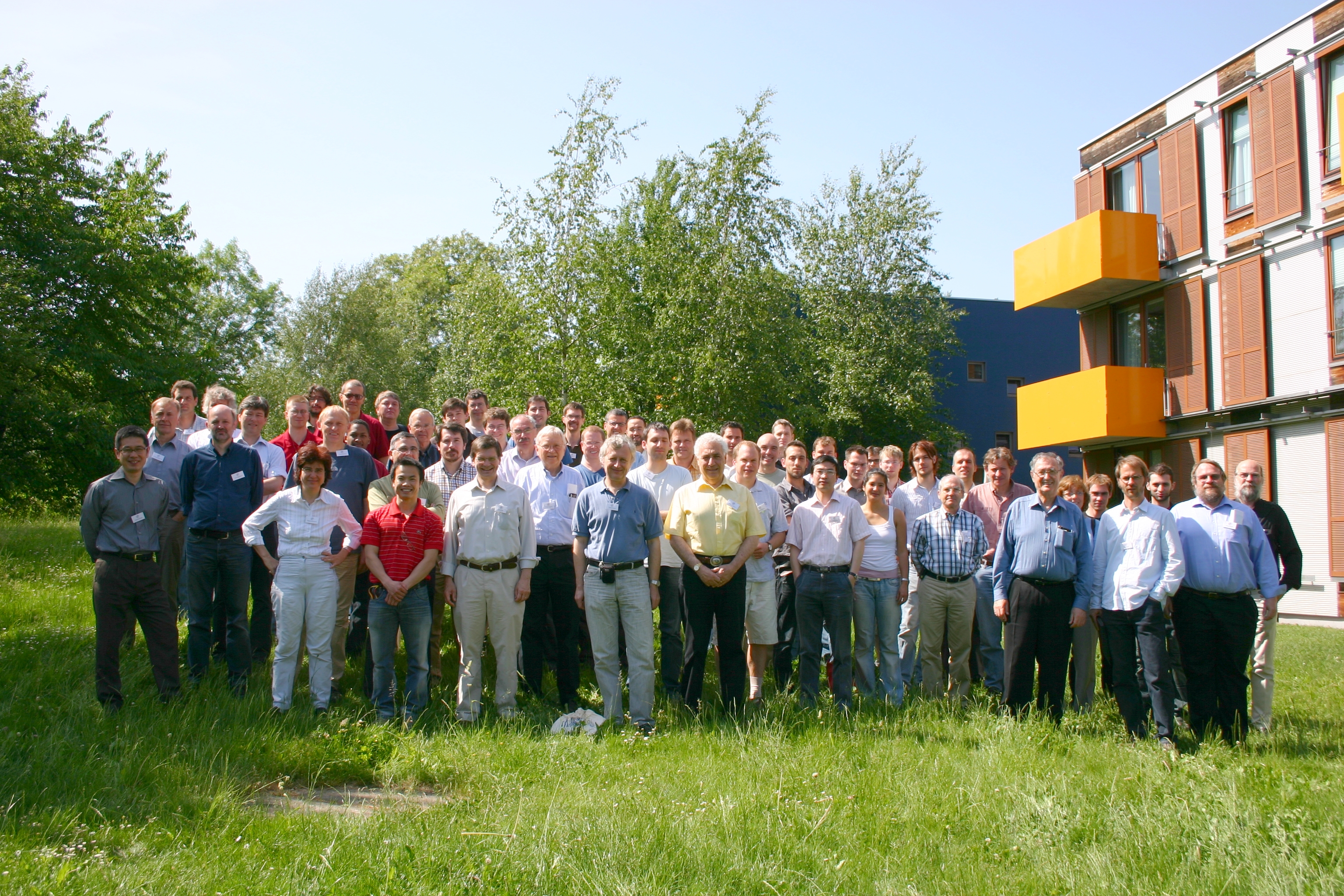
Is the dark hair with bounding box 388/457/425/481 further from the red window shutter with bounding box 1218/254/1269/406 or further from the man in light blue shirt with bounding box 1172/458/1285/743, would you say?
the red window shutter with bounding box 1218/254/1269/406

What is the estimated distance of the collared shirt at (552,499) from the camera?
746cm

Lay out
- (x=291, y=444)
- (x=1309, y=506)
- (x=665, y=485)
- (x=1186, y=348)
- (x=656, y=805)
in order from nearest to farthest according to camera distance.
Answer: (x=656, y=805)
(x=665, y=485)
(x=291, y=444)
(x=1309, y=506)
(x=1186, y=348)

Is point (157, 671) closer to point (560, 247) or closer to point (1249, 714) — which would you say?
point (1249, 714)

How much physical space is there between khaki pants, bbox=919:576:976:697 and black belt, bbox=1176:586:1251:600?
1.57m

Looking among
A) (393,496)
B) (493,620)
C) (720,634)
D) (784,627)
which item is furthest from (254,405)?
(784,627)

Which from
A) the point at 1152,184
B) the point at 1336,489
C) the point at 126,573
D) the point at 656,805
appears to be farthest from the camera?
the point at 1152,184

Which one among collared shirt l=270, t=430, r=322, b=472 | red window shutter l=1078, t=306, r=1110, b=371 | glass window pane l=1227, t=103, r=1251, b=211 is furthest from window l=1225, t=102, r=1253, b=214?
collared shirt l=270, t=430, r=322, b=472

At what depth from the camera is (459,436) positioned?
7.95m

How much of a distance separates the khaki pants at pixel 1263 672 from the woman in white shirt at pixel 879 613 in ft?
8.76

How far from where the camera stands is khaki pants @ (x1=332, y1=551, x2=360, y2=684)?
7277 millimetres

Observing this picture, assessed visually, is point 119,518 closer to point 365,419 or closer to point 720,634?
point 365,419

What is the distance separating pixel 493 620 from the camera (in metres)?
6.94

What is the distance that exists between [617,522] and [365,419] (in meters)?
3.26

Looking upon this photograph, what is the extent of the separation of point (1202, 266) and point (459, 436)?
15289 millimetres
